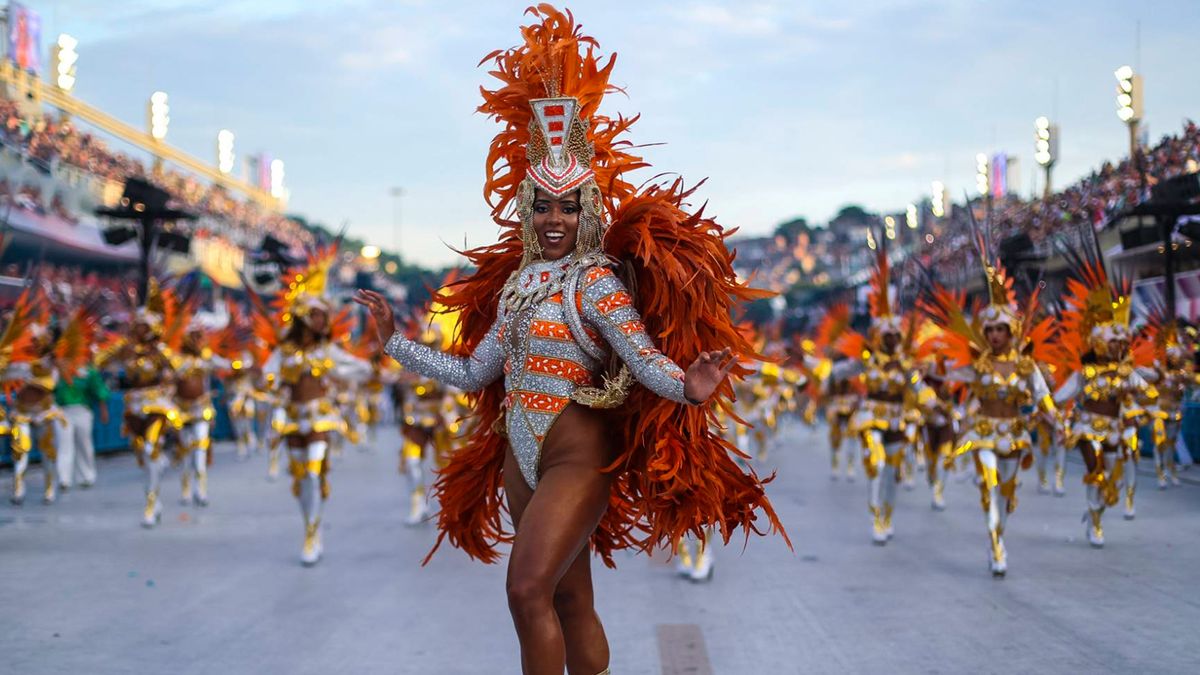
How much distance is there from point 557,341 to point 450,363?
584mm

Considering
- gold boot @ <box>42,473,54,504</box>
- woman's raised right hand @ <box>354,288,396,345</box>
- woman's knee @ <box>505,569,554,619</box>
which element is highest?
woman's raised right hand @ <box>354,288,396,345</box>

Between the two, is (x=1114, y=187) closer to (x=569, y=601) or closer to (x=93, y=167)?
(x=569, y=601)

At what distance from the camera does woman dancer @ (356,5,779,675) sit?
13.9 ft

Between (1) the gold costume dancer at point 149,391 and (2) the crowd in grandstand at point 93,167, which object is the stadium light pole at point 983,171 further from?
(1) the gold costume dancer at point 149,391

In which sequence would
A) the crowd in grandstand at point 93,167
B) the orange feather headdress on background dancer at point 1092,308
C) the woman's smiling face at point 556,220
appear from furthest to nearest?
the crowd in grandstand at point 93,167 < the orange feather headdress on background dancer at point 1092,308 < the woman's smiling face at point 556,220

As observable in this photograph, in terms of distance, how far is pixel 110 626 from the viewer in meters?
7.14

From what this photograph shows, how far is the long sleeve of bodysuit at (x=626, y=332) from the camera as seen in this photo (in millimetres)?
4109

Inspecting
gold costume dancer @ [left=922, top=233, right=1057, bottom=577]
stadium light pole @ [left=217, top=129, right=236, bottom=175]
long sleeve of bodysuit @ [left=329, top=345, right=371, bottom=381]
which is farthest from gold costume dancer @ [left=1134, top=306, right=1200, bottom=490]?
stadium light pole @ [left=217, top=129, right=236, bottom=175]

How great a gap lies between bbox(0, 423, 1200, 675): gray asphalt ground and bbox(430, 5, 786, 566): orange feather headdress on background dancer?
65.3 inches

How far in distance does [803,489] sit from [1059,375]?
491 cm

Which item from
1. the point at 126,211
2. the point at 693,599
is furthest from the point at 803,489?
the point at 126,211

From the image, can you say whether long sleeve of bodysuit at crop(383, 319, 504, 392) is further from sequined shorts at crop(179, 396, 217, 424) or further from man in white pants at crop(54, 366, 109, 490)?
man in white pants at crop(54, 366, 109, 490)

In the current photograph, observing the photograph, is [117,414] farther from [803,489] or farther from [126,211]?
[803,489]

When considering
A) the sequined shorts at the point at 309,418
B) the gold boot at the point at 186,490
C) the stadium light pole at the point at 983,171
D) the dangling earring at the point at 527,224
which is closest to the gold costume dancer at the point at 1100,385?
the sequined shorts at the point at 309,418
